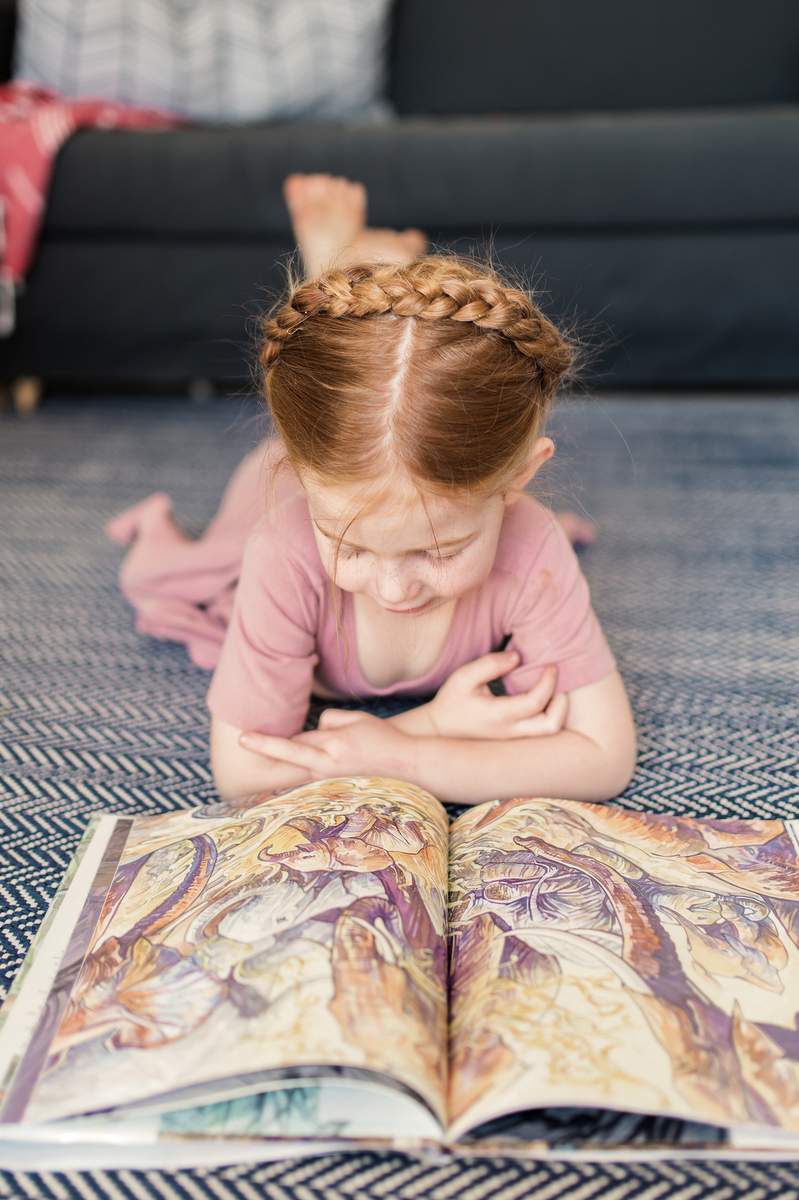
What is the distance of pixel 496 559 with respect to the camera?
2.82 ft

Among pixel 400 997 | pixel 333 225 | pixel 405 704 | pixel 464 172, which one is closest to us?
pixel 400 997

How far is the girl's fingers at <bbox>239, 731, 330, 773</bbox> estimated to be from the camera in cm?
79

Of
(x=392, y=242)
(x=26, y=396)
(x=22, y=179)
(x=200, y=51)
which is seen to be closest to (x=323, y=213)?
(x=392, y=242)

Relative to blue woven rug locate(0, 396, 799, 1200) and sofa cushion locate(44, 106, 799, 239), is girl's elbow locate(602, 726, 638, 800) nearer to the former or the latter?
blue woven rug locate(0, 396, 799, 1200)

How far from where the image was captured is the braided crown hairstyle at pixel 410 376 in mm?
669

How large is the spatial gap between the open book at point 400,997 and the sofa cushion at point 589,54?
1924 mm

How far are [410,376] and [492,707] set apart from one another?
0.90 feet

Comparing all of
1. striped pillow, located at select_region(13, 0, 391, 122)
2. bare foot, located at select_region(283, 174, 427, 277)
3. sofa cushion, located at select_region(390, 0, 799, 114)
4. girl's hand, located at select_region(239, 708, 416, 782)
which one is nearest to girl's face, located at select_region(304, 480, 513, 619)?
girl's hand, located at select_region(239, 708, 416, 782)

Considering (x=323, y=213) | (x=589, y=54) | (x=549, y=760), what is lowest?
(x=549, y=760)

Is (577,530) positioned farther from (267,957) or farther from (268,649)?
(267,957)

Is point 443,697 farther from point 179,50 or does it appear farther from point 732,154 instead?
point 179,50

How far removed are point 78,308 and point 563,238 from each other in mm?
783

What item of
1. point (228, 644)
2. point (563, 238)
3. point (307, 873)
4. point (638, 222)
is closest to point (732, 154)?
point (638, 222)

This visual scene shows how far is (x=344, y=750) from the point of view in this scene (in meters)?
0.79
